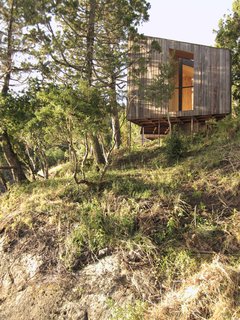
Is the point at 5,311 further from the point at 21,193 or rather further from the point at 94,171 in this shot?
the point at 94,171

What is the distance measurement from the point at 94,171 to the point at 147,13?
4.99m

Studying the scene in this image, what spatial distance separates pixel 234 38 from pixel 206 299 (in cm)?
1524

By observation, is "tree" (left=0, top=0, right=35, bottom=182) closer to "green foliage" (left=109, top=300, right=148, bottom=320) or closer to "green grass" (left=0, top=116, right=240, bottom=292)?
"green grass" (left=0, top=116, right=240, bottom=292)

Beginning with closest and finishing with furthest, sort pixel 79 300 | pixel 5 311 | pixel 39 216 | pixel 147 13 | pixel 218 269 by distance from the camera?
1. pixel 218 269
2. pixel 79 300
3. pixel 5 311
4. pixel 39 216
5. pixel 147 13

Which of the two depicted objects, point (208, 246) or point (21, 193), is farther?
point (21, 193)

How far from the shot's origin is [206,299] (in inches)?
182

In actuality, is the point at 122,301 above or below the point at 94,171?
below

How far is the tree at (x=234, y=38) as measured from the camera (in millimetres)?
16562

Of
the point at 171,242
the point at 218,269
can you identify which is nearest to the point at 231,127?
the point at 171,242

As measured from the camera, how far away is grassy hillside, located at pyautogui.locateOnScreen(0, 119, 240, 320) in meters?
4.86

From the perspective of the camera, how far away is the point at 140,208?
23.1 feet

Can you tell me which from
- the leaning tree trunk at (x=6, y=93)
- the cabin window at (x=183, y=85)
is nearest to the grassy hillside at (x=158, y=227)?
the leaning tree trunk at (x=6, y=93)

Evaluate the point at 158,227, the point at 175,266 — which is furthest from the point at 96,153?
the point at 175,266

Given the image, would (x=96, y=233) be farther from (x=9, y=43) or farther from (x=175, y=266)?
(x=9, y=43)
